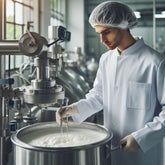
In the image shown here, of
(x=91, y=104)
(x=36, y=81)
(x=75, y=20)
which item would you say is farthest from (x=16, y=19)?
(x=75, y=20)

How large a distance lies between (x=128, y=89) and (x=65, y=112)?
0.34m

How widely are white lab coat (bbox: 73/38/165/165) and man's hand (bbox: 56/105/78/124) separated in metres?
0.04

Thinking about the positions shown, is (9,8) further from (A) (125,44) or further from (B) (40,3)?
(A) (125,44)

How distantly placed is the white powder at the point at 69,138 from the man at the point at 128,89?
0.30 feet

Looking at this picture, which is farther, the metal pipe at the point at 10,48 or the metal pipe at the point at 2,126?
the metal pipe at the point at 2,126

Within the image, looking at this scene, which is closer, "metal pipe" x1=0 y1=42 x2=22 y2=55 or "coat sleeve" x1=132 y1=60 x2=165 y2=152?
"metal pipe" x1=0 y1=42 x2=22 y2=55

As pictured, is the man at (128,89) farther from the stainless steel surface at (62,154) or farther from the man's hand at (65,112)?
the stainless steel surface at (62,154)

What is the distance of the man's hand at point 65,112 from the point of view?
126 cm

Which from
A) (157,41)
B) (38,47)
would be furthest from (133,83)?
(157,41)

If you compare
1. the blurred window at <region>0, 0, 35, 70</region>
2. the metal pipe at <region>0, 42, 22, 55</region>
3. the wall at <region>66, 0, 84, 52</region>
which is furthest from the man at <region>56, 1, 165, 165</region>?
the wall at <region>66, 0, 84, 52</region>

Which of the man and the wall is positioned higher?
the wall

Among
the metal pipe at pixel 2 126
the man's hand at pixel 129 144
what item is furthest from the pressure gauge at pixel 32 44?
the man's hand at pixel 129 144

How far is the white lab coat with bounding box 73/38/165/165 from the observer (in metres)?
1.21

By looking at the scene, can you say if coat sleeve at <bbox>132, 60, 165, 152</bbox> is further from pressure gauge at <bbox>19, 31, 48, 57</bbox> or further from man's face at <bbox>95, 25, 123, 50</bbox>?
pressure gauge at <bbox>19, 31, 48, 57</bbox>
